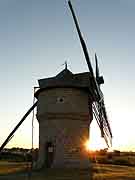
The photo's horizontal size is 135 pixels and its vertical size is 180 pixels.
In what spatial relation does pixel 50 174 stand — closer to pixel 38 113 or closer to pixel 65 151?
pixel 65 151

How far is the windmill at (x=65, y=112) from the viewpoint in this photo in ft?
105

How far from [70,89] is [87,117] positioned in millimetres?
2981

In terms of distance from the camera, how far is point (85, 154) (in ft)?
107

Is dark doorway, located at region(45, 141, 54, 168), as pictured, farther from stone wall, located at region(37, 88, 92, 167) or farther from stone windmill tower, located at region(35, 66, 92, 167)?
stone wall, located at region(37, 88, 92, 167)

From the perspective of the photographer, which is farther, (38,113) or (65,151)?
(38,113)

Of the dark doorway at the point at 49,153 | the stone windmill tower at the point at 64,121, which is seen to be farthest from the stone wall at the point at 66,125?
the dark doorway at the point at 49,153

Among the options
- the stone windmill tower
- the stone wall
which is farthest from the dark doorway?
the stone wall

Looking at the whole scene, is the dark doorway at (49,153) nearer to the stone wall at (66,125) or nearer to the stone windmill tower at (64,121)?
the stone windmill tower at (64,121)

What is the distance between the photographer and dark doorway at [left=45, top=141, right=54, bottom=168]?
32.8m

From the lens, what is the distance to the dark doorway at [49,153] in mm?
32750

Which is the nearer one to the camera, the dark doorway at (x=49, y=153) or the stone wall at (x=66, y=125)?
the stone wall at (x=66, y=125)

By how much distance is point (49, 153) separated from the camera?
33.1m

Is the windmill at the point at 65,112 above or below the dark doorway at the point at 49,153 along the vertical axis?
above

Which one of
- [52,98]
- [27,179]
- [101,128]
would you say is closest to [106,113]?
[101,128]
